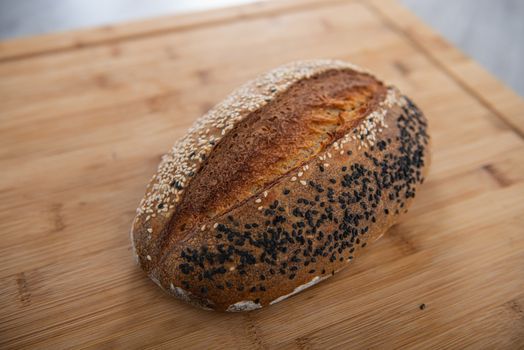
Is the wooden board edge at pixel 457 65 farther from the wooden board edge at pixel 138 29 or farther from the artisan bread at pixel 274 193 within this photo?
the artisan bread at pixel 274 193

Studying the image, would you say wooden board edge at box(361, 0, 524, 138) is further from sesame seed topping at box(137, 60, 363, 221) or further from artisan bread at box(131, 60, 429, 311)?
sesame seed topping at box(137, 60, 363, 221)

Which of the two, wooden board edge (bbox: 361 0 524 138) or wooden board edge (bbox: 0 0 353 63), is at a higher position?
wooden board edge (bbox: 361 0 524 138)

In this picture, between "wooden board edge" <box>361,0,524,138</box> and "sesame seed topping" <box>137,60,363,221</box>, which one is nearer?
"sesame seed topping" <box>137,60,363,221</box>

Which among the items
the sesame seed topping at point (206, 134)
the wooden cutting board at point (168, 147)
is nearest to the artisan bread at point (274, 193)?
the sesame seed topping at point (206, 134)

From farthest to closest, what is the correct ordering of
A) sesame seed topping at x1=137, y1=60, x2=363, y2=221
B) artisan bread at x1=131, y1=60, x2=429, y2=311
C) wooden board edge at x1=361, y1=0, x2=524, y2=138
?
1. wooden board edge at x1=361, y1=0, x2=524, y2=138
2. sesame seed topping at x1=137, y1=60, x2=363, y2=221
3. artisan bread at x1=131, y1=60, x2=429, y2=311

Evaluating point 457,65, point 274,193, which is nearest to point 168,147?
point 274,193

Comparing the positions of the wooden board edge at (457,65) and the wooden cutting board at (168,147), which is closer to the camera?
the wooden cutting board at (168,147)

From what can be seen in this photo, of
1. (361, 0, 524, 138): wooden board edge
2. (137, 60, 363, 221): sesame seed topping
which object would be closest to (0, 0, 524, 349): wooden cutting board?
(361, 0, 524, 138): wooden board edge
